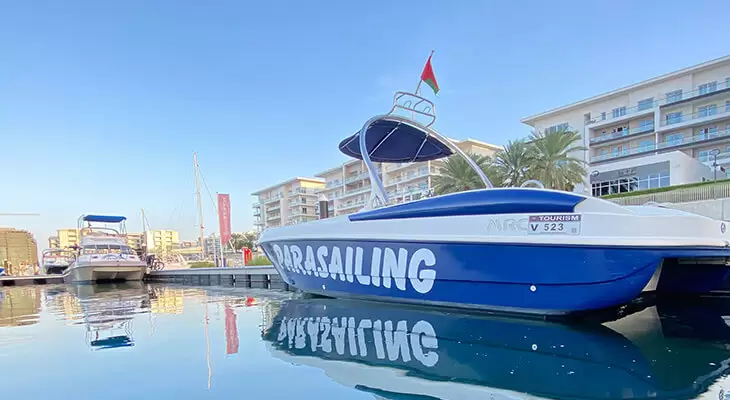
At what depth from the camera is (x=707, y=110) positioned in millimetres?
29500

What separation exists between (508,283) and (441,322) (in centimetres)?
82

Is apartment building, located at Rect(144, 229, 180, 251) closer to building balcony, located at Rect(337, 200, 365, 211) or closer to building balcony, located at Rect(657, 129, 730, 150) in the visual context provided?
building balcony, located at Rect(337, 200, 365, 211)

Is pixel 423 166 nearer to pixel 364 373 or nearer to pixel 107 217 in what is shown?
pixel 107 217

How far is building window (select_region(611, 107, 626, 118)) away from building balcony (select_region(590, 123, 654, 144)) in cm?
156

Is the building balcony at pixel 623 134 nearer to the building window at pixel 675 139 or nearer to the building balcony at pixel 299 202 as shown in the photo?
the building window at pixel 675 139

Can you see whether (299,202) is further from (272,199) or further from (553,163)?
(553,163)

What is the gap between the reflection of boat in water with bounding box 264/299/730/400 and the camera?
2256mm

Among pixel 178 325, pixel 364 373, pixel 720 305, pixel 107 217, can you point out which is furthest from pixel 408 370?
pixel 107 217

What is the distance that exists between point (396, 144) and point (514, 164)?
14.0 metres

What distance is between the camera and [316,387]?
241cm

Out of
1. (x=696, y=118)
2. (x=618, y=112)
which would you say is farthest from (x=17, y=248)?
(x=696, y=118)

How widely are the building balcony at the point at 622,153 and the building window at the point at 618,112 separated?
329cm

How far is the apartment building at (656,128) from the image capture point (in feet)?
80.0

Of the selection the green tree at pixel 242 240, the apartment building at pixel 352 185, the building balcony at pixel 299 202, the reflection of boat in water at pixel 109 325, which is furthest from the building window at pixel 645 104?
the green tree at pixel 242 240
